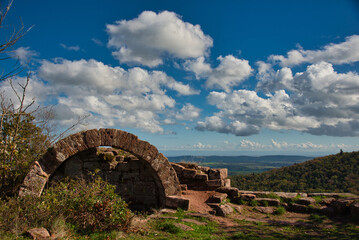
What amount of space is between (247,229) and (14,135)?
30.9 feet

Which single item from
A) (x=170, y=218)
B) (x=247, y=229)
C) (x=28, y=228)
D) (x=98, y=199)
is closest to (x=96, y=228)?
(x=98, y=199)

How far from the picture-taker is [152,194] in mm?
10398

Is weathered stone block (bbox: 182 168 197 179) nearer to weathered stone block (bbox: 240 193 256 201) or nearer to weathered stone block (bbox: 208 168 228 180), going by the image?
weathered stone block (bbox: 208 168 228 180)

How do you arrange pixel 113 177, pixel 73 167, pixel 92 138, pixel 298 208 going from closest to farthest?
pixel 92 138, pixel 73 167, pixel 298 208, pixel 113 177

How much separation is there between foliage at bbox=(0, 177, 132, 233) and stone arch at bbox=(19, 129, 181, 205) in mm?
981

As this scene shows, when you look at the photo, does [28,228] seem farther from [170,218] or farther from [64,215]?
[170,218]

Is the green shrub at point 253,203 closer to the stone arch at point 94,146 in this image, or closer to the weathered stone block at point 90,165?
the stone arch at point 94,146

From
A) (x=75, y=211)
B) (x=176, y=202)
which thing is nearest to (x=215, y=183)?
(x=176, y=202)

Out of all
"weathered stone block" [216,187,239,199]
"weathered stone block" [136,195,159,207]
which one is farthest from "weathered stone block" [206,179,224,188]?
"weathered stone block" [136,195,159,207]

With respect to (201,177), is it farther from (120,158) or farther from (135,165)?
(120,158)

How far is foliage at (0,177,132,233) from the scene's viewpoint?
6.31 metres

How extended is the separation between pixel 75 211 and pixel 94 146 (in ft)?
8.77

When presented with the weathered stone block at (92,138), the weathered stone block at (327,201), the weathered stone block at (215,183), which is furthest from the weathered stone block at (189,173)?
the weathered stone block at (327,201)

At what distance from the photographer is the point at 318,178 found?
2655cm
